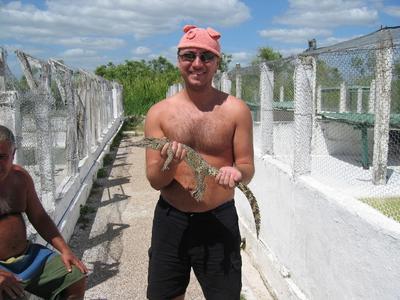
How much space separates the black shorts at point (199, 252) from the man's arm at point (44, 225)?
671mm

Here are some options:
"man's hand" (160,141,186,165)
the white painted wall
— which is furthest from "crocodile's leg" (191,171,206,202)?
the white painted wall

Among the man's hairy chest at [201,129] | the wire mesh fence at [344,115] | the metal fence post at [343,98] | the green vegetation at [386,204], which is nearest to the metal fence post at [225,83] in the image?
the wire mesh fence at [344,115]

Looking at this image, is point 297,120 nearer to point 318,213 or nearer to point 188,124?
point 318,213

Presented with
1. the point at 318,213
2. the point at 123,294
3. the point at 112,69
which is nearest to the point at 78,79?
the point at 123,294

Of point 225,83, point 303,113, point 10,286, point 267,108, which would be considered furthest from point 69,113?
point 10,286

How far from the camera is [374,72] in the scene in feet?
10.8

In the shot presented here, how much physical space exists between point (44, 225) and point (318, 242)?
6.62 feet

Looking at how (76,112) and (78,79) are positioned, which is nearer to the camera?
(76,112)

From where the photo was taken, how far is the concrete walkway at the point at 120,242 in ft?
15.3

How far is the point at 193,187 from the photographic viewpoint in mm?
2922

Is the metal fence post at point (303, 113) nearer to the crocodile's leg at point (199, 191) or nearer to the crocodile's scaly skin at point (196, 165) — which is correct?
the crocodile's scaly skin at point (196, 165)

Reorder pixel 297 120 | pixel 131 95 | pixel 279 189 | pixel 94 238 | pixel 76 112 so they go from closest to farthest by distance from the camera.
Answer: pixel 297 120 < pixel 279 189 < pixel 94 238 < pixel 76 112 < pixel 131 95

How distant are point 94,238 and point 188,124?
12.9ft

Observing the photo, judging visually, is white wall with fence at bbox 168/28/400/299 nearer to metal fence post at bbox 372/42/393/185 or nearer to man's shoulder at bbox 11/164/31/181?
metal fence post at bbox 372/42/393/185
